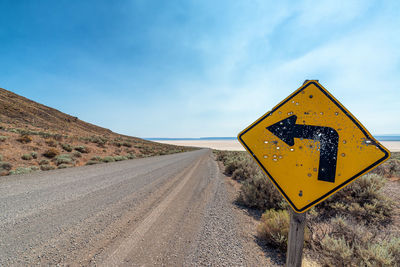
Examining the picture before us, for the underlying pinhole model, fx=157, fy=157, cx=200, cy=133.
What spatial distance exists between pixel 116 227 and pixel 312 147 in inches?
164

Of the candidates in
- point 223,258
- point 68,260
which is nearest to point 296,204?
point 223,258

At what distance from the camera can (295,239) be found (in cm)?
156

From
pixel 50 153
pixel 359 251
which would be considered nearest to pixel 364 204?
pixel 359 251

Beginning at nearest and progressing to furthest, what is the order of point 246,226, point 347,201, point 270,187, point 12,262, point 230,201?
point 12,262 → point 246,226 → point 347,201 → point 270,187 → point 230,201

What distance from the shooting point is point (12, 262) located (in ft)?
8.23

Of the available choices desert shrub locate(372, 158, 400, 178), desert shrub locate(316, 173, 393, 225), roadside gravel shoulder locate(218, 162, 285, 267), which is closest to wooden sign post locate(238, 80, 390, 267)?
roadside gravel shoulder locate(218, 162, 285, 267)

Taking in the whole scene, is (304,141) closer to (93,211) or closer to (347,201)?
(347,201)

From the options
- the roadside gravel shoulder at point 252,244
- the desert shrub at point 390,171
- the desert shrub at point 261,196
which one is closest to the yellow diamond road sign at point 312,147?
the roadside gravel shoulder at point 252,244

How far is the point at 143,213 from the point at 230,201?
9.27ft

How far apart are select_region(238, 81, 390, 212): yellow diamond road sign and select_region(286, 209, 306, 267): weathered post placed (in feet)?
0.47

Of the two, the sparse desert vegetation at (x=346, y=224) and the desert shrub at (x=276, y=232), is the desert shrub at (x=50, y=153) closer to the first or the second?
the sparse desert vegetation at (x=346, y=224)

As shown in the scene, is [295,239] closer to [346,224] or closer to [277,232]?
[277,232]

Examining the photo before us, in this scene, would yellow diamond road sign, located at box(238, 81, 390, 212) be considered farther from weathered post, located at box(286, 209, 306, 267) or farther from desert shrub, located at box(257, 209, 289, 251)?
desert shrub, located at box(257, 209, 289, 251)

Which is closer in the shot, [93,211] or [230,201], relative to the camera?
[93,211]
